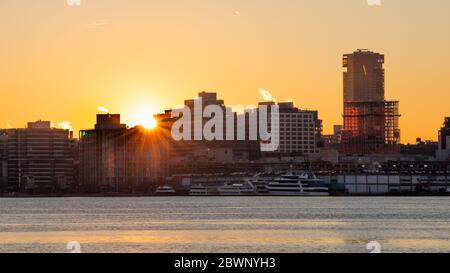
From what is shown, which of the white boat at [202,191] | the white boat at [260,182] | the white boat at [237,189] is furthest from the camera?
the white boat at [202,191]

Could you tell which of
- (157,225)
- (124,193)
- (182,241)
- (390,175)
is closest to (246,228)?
(157,225)

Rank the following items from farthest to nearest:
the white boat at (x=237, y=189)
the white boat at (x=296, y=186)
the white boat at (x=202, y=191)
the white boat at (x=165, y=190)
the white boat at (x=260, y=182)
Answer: the white boat at (x=165, y=190)
the white boat at (x=202, y=191)
the white boat at (x=237, y=189)
the white boat at (x=260, y=182)
the white boat at (x=296, y=186)

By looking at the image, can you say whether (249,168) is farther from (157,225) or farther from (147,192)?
(157,225)

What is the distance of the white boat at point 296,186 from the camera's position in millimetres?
149125

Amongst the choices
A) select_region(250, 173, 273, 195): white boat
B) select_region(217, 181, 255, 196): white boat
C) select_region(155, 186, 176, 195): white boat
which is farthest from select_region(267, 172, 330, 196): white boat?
select_region(155, 186, 176, 195): white boat

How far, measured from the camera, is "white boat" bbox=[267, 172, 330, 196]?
14912 centimetres

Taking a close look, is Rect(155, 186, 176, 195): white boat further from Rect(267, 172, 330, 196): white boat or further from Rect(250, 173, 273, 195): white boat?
Rect(267, 172, 330, 196): white boat

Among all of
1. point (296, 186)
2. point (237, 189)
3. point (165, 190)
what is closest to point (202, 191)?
point (237, 189)

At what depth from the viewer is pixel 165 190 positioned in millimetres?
173750

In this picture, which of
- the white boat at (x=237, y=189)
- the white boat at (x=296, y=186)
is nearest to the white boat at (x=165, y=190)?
the white boat at (x=237, y=189)

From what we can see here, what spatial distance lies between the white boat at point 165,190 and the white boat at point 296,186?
22146 mm

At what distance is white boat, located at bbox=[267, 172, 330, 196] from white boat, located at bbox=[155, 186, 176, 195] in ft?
72.7

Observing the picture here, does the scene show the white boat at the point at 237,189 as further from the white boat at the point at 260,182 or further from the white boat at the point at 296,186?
the white boat at the point at 296,186
